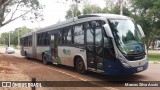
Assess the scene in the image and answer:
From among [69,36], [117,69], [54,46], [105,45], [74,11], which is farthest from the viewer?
[74,11]

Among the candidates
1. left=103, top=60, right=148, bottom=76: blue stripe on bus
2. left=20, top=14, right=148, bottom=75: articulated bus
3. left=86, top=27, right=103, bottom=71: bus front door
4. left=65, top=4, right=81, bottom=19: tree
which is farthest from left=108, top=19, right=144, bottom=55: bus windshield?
left=65, top=4, right=81, bottom=19: tree

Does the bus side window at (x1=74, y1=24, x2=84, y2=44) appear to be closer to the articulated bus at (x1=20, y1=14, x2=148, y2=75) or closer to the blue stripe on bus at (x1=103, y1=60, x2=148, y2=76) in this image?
the articulated bus at (x1=20, y1=14, x2=148, y2=75)

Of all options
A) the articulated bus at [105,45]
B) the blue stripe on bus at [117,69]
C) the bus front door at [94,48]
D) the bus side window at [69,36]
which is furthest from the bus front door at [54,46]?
the blue stripe on bus at [117,69]

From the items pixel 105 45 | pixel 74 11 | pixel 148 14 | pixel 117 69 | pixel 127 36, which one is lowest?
pixel 117 69

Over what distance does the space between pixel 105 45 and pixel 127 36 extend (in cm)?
100

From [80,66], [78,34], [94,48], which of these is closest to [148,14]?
[78,34]

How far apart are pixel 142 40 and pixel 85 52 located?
279 centimetres

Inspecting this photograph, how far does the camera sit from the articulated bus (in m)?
10.6

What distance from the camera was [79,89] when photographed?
983cm

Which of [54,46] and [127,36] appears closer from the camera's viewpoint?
[127,36]

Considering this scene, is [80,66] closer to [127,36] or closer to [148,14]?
[127,36]

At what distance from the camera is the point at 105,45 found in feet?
36.1

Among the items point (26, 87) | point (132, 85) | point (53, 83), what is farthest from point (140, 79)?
point (26, 87)

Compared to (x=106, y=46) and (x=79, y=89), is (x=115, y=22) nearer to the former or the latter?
(x=106, y=46)
